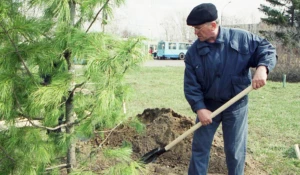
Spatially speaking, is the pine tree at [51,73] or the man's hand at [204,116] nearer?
the pine tree at [51,73]

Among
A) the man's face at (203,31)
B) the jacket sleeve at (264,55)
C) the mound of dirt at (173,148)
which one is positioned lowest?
the mound of dirt at (173,148)

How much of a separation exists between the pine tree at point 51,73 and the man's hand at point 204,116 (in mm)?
763

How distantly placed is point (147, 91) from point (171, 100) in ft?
6.26

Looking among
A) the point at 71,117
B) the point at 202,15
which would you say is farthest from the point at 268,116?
the point at 71,117

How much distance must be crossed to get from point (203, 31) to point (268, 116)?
4653mm

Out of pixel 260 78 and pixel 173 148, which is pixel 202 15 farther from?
pixel 173 148

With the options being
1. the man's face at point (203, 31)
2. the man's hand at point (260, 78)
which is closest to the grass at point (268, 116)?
the man's face at point (203, 31)

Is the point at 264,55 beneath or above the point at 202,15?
beneath

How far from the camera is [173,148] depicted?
432 cm

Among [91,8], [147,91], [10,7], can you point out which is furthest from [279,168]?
[147,91]

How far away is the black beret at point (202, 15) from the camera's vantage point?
273 centimetres

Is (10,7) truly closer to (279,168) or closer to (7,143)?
(7,143)

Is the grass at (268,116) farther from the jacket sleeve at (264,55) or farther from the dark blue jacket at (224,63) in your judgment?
the jacket sleeve at (264,55)

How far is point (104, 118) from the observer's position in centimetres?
249
